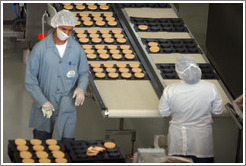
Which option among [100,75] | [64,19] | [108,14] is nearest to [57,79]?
[64,19]

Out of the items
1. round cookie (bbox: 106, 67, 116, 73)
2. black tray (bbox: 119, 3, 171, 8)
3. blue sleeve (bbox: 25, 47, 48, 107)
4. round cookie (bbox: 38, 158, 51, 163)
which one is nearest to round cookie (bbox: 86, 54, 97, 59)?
round cookie (bbox: 106, 67, 116, 73)

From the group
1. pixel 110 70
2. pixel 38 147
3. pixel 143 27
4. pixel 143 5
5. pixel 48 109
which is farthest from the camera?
pixel 143 5

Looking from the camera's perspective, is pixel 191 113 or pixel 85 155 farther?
pixel 191 113

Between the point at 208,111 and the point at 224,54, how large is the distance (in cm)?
323

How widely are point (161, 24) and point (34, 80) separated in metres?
2.37

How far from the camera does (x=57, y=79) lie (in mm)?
6371

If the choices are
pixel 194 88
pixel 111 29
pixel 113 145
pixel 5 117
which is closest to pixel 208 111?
pixel 194 88

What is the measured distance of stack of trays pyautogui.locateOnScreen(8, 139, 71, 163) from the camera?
5570mm

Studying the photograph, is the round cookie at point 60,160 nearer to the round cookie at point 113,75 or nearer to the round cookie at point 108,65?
the round cookie at point 113,75

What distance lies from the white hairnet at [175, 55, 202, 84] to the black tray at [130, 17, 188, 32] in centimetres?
216

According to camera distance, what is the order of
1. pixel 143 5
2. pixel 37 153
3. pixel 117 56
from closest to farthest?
pixel 37 153 → pixel 117 56 → pixel 143 5

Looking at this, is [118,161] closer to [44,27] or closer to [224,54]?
[224,54]

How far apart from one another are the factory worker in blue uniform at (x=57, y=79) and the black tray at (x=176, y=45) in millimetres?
1448

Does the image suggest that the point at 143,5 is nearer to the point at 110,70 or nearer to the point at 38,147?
the point at 110,70
